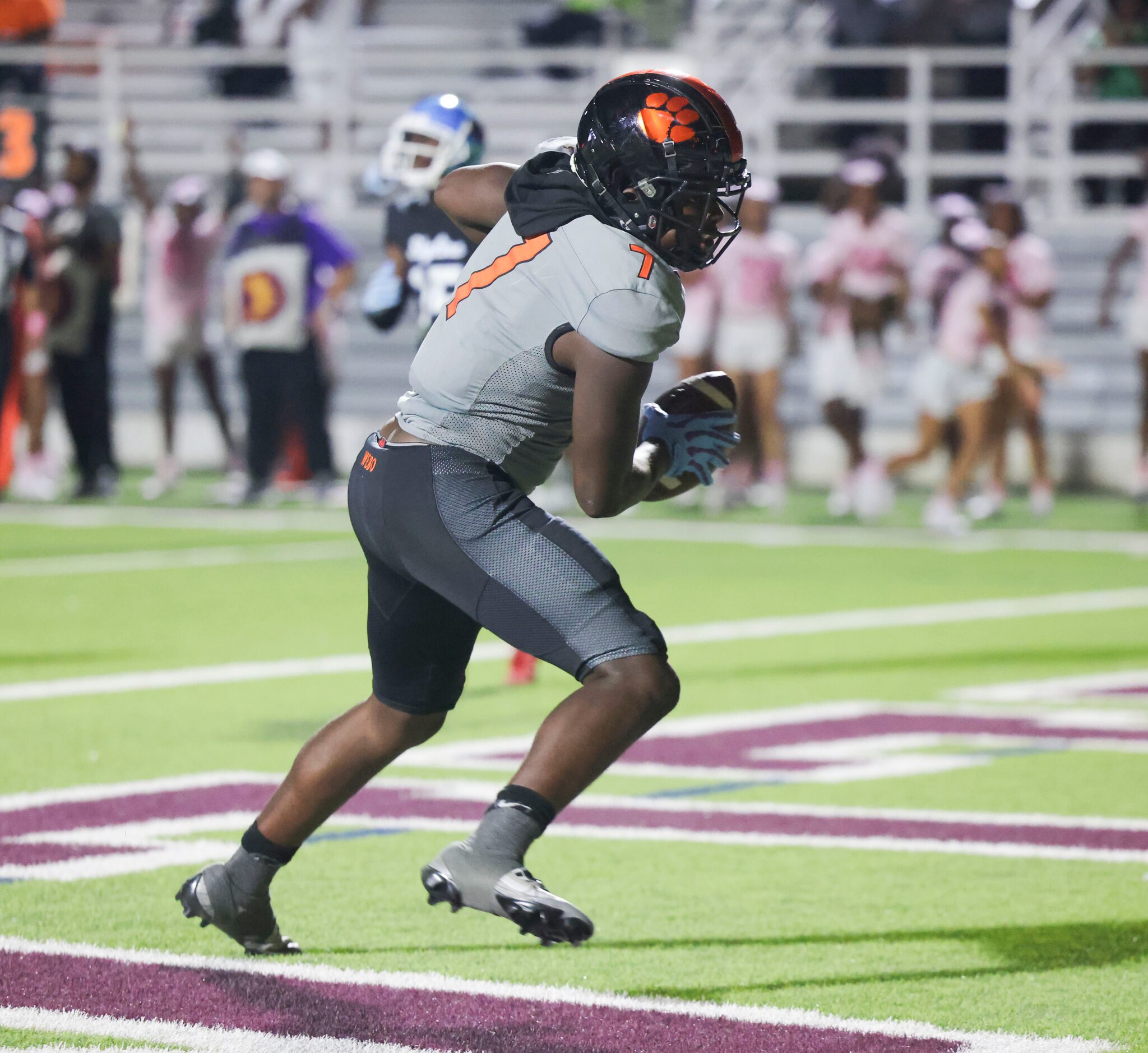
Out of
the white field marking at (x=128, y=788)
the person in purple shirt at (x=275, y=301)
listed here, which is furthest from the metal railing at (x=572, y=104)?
the white field marking at (x=128, y=788)

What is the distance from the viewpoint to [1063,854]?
650 centimetres

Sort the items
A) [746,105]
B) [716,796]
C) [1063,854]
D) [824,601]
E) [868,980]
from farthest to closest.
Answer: [746,105] < [824,601] < [716,796] < [1063,854] < [868,980]

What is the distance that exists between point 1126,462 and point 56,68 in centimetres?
1225

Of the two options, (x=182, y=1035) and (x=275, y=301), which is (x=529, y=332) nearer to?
(x=182, y=1035)

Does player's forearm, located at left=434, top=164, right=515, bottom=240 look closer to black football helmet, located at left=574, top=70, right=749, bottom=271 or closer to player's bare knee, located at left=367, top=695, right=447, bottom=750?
black football helmet, located at left=574, top=70, right=749, bottom=271

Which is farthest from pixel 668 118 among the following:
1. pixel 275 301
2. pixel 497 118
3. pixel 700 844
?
pixel 497 118

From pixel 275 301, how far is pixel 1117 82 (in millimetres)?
7794

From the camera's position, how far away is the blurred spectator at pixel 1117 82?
21.2 meters

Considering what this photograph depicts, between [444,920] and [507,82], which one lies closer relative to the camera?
[444,920]

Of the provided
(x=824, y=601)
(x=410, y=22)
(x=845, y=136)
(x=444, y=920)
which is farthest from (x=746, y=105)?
(x=444, y=920)

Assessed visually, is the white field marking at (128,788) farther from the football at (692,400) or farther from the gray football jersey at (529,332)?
the gray football jersey at (529,332)

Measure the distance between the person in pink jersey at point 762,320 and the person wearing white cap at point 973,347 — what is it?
1.36 metres

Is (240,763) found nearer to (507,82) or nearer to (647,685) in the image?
(647,685)

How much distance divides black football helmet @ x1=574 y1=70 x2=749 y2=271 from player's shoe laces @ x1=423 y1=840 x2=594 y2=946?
1.22 m
